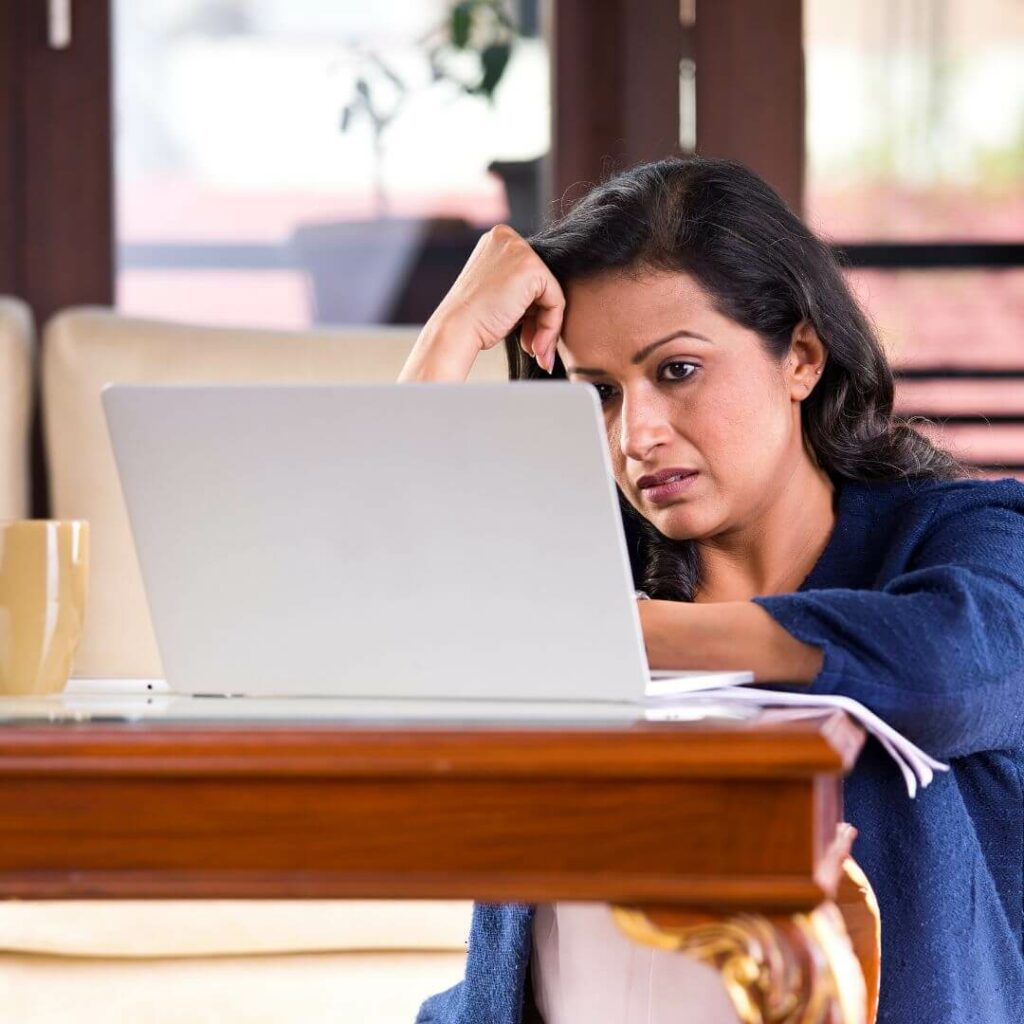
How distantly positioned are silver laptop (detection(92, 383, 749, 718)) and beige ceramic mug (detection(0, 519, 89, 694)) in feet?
0.38

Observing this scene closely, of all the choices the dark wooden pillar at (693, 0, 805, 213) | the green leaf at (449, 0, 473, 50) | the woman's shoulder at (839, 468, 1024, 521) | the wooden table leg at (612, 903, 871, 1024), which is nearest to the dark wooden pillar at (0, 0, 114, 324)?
the green leaf at (449, 0, 473, 50)

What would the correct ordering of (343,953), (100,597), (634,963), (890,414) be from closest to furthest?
(634,963) < (890,414) < (343,953) < (100,597)

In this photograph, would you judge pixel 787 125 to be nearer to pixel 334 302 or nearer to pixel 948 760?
pixel 334 302

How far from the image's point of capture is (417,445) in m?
0.78

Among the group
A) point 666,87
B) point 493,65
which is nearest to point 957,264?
point 666,87

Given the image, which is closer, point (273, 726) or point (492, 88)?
point (273, 726)

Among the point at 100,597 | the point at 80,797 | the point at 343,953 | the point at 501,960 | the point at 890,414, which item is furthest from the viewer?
the point at 100,597

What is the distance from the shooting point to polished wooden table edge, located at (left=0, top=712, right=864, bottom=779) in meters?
0.65

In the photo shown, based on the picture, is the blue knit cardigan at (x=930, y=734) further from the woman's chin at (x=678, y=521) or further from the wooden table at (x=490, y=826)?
the wooden table at (x=490, y=826)

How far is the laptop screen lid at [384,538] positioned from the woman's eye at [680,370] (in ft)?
1.80

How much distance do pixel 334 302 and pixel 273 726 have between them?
197 cm

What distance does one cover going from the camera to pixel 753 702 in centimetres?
82

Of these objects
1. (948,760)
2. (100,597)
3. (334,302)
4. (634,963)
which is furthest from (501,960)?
(334,302)

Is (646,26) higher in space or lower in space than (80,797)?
higher
